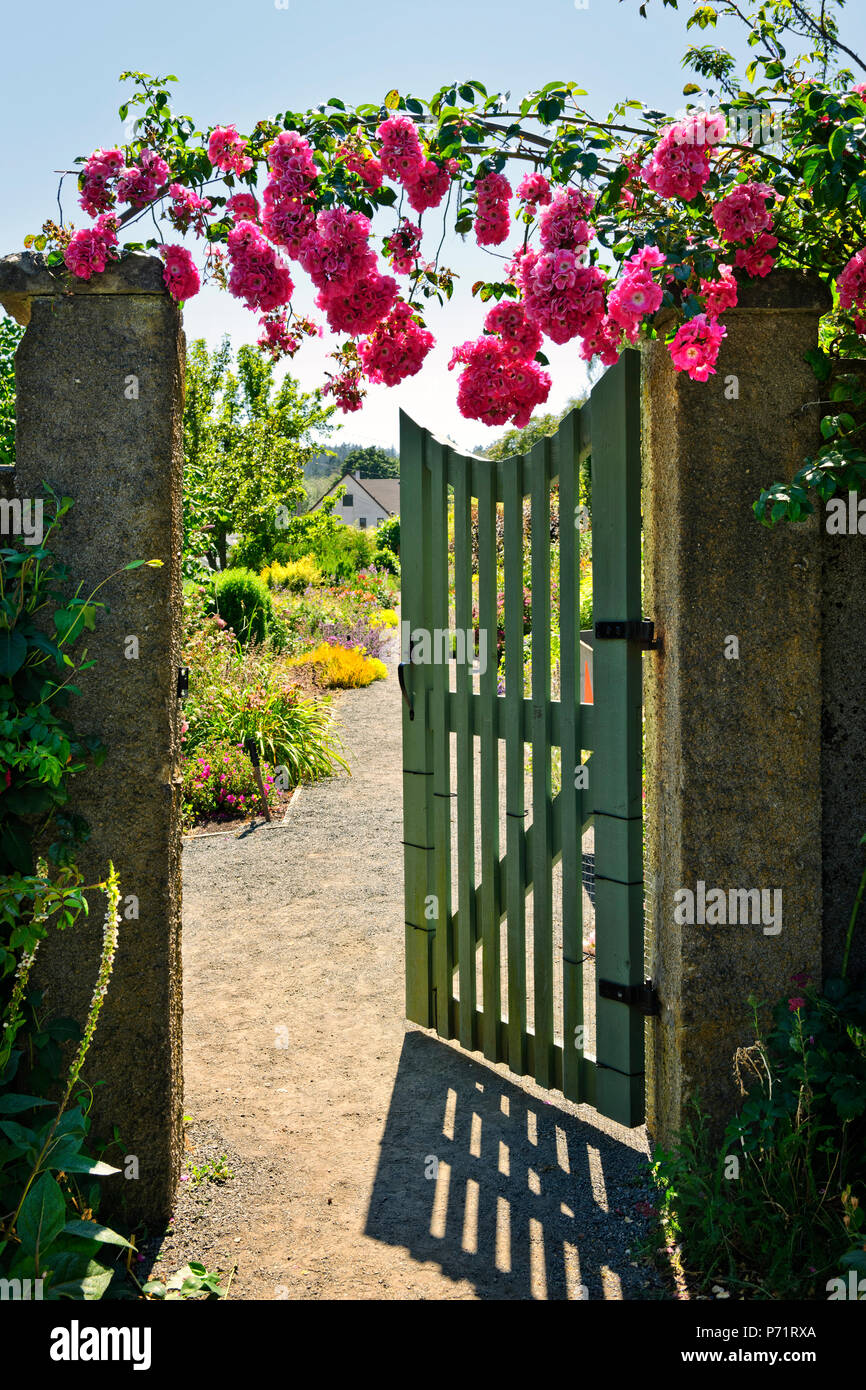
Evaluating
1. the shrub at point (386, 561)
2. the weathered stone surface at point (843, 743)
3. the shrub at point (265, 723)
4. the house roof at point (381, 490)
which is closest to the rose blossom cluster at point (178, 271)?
the weathered stone surface at point (843, 743)

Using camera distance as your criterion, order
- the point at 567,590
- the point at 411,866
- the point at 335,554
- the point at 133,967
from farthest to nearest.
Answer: the point at 335,554 < the point at 411,866 < the point at 567,590 < the point at 133,967

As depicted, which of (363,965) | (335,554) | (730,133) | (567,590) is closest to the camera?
(730,133)

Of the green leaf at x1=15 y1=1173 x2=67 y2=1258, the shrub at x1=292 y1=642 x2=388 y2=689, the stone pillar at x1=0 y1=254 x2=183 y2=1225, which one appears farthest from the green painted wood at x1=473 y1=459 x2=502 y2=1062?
the shrub at x1=292 y1=642 x2=388 y2=689

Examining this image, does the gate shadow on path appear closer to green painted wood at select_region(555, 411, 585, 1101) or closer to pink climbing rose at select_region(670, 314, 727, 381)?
green painted wood at select_region(555, 411, 585, 1101)

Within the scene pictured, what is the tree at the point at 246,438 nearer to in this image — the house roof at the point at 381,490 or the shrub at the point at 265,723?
the shrub at the point at 265,723

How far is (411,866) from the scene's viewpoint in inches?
158

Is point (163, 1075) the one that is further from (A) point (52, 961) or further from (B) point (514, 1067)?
(B) point (514, 1067)

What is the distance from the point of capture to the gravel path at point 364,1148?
2.68 m

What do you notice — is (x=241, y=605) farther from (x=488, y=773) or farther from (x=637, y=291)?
(x=637, y=291)

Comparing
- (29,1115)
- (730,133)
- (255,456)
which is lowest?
(29,1115)

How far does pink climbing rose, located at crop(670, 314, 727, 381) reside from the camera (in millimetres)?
2396

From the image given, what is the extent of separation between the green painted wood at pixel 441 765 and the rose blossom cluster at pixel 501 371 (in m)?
0.60
